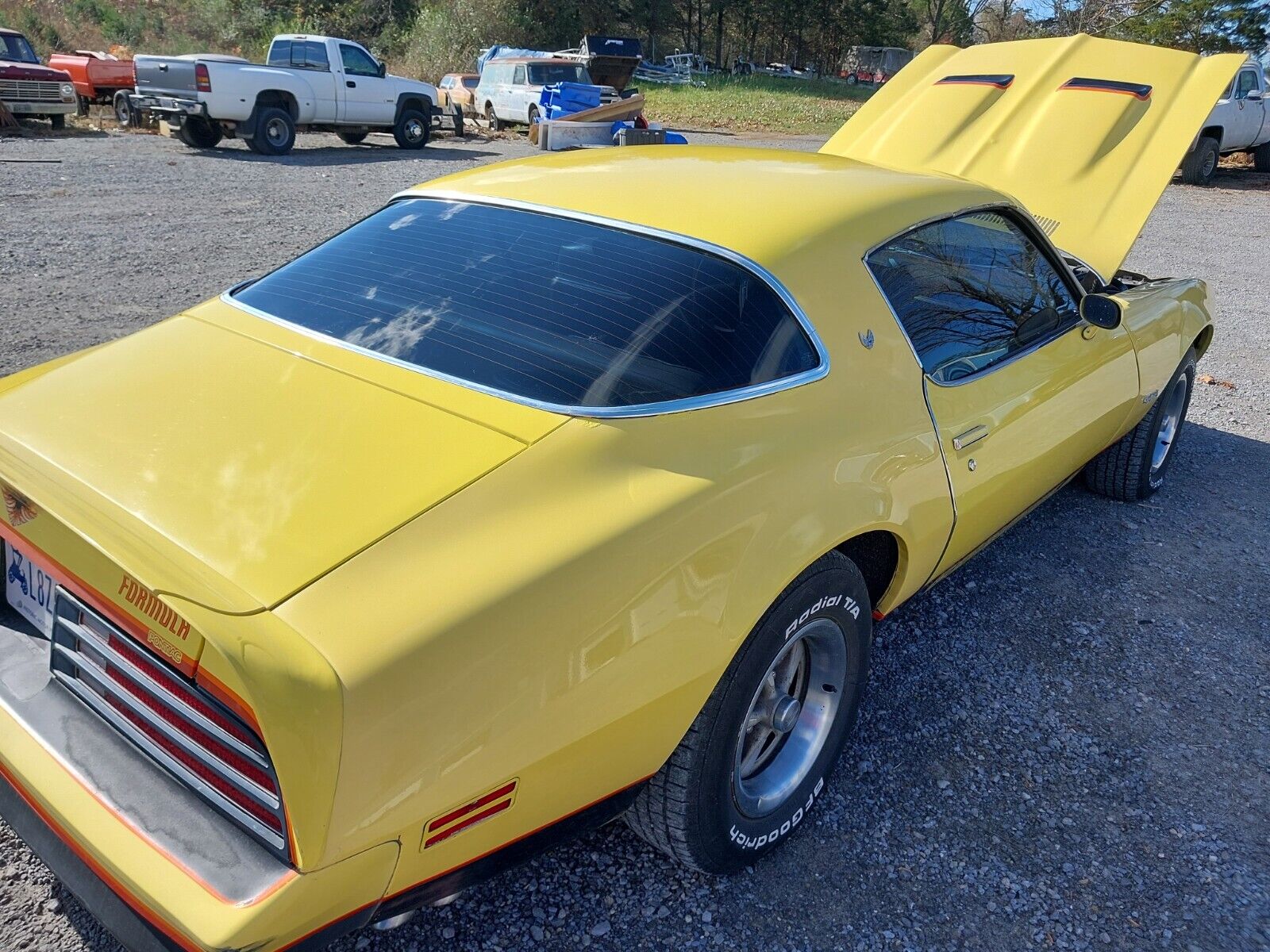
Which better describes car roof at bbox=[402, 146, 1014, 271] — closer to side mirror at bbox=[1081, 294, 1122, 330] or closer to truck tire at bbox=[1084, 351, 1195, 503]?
side mirror at bbox=[1081, 294, 1122, 330]

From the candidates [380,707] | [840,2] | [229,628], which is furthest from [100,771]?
[840,2]

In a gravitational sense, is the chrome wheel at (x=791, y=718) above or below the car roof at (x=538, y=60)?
below

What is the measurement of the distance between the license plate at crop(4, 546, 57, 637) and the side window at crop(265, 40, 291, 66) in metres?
15.9

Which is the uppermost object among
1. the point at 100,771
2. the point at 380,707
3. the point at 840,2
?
the point at 840,2

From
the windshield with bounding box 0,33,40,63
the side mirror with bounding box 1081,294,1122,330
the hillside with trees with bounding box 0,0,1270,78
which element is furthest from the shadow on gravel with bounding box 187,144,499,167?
the hillside with trees with bounding box 0,0,1270,78

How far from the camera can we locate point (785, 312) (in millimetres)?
2281

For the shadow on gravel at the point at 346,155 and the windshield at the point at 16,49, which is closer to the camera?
the shadow on gravel at the point at 346,155

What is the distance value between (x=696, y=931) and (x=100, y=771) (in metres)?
1.26

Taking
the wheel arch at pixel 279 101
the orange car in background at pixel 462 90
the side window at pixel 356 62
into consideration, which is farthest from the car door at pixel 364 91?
the orange car in background at pixel 462 90

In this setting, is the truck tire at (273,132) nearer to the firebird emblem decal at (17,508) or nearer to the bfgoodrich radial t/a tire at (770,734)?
the firebird emblem decal at (17,508)

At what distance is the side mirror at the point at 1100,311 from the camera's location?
3172 mm

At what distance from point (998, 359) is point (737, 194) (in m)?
0.97

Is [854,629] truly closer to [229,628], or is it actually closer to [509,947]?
[509,947]

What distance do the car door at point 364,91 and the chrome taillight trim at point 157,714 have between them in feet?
51.1
